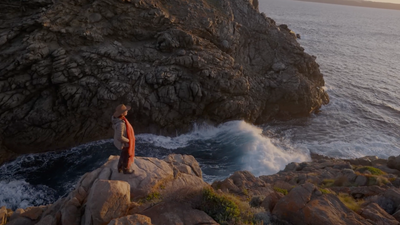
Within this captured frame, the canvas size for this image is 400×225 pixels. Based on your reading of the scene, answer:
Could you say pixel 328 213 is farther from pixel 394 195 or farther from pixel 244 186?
pixel 244 186

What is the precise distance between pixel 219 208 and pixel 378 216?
618 cm

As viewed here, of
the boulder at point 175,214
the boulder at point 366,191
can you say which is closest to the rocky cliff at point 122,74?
the boulder at point 366,191

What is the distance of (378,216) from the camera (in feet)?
32.8

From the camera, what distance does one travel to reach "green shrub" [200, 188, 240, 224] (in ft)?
29.7

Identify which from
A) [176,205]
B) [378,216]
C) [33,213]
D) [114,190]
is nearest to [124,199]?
[114,190]

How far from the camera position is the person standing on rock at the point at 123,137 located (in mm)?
9414

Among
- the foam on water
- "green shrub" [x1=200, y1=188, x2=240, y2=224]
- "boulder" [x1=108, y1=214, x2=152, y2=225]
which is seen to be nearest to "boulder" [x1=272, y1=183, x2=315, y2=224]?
"green shrub" [x1=200, y1=188, x2=240, y2=224]

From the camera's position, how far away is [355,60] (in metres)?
57.3

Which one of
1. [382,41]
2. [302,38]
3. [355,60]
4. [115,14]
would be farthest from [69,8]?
[382,41]

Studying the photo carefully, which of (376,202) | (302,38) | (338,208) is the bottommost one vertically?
(376,202)

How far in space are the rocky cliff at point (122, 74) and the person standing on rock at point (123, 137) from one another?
50.8 feet

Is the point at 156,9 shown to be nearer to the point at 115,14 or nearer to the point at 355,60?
the point at 115,14

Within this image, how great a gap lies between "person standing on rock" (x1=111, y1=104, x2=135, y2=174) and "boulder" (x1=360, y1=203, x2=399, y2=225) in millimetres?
9314

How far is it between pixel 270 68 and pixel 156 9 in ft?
50.6
